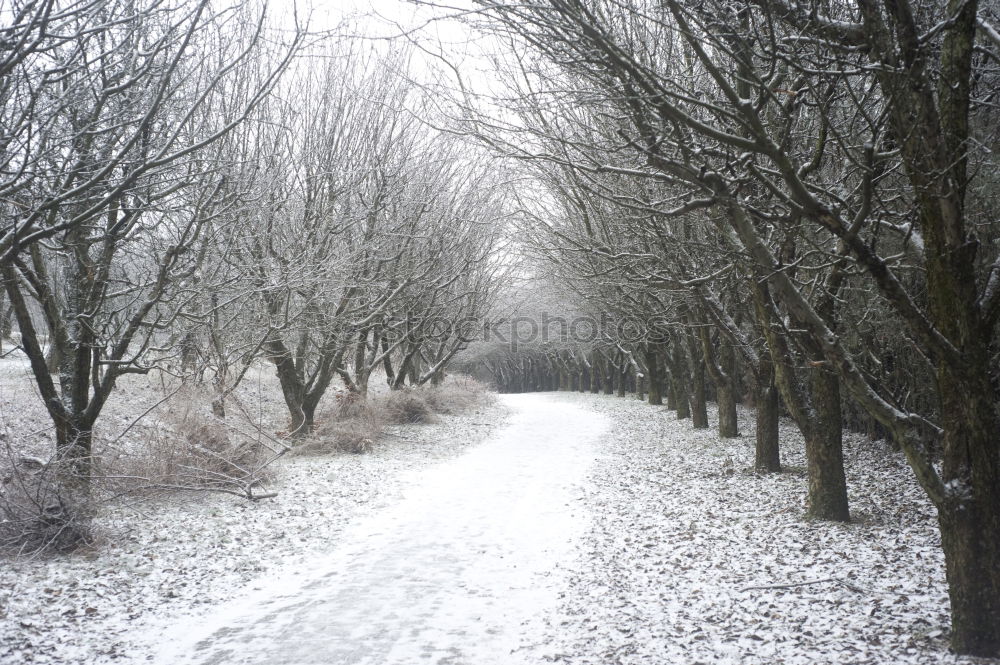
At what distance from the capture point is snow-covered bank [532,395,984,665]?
4.60m

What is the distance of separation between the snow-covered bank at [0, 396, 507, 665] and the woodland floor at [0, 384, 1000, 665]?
0.07 feet

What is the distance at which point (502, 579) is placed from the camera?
6289 mm

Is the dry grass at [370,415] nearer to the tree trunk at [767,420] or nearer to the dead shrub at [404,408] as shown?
the dead shrub at [404,408]

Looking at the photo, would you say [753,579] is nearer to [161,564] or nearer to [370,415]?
[161,564]

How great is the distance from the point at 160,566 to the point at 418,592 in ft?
8.44

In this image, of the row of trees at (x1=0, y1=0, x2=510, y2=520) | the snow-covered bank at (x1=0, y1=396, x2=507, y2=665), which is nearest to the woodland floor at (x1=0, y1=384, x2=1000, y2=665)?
the snow-covered bank at (x1=0, y1=396, x2=507, y2=665)

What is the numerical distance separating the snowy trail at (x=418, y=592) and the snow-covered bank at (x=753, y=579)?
447 millimetres

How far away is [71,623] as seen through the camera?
16.7 feet

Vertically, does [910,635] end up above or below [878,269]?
below

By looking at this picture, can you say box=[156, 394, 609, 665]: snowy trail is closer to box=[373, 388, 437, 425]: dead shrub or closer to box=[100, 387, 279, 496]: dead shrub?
box=[100, 387, 279, 496]: dead shrub

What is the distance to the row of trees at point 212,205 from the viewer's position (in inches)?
203

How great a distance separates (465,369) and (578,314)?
22868mm

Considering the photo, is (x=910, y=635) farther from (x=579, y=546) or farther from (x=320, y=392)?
(x=320, y=392)

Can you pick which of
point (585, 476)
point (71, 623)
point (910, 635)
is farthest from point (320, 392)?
point (910, 635)
